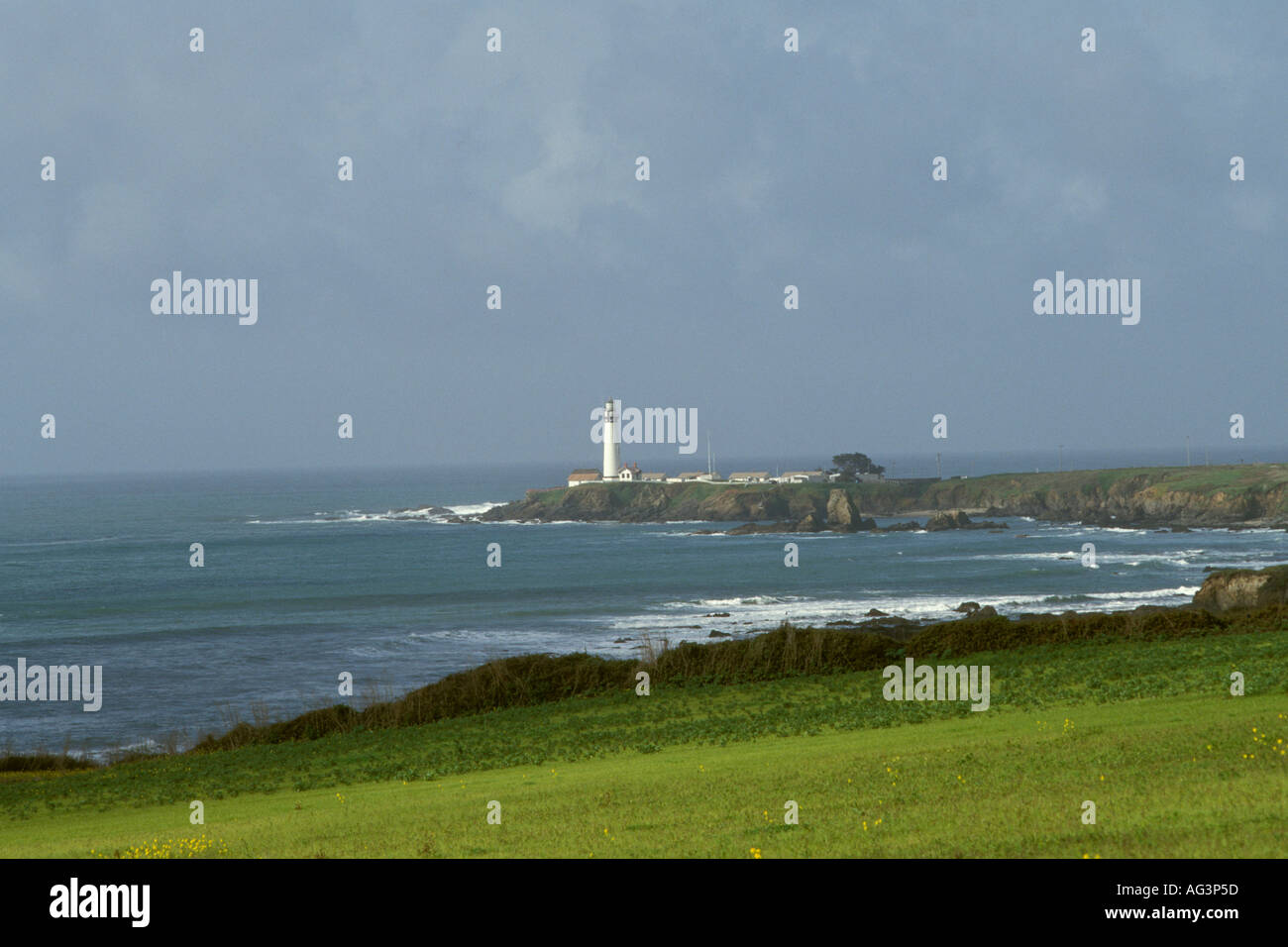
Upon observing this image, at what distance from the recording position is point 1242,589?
174ft

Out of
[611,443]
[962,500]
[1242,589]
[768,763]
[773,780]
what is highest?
[611,443]

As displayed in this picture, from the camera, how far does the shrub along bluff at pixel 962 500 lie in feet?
402

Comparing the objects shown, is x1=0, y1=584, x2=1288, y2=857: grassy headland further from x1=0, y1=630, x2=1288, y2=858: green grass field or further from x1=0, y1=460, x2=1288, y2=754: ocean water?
x1=0, y1=460, x2=1288, y2=754: ocean water

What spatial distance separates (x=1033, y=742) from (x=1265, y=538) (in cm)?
9564

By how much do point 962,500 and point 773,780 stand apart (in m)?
136

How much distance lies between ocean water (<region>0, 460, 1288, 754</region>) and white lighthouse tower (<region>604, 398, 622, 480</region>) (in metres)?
30.7

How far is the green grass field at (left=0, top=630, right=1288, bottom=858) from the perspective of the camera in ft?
39.3
